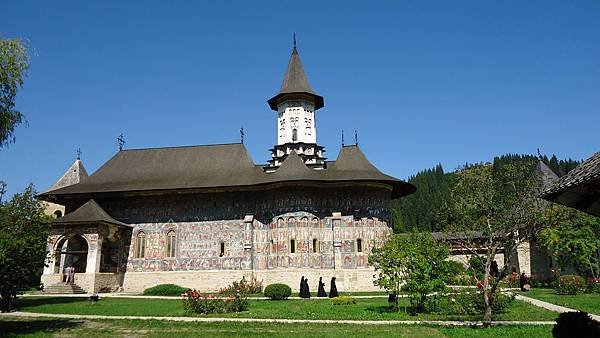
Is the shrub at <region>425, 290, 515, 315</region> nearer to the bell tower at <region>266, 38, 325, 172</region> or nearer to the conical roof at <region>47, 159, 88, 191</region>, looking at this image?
the bell tower at <region>266, 38, 325, 172</region>

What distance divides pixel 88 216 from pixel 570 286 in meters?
26.8

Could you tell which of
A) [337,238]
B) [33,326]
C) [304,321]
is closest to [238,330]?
[304,321]

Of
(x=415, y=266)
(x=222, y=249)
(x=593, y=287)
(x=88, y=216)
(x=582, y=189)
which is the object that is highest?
(x=88, y=216)

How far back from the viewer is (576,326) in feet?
23.1

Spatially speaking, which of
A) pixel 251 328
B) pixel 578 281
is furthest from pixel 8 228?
pixel 578 281

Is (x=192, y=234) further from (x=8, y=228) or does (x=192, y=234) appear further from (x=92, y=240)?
(x=8, y=228)

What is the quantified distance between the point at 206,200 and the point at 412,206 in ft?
187

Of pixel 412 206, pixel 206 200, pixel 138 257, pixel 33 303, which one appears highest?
pixel 412 206

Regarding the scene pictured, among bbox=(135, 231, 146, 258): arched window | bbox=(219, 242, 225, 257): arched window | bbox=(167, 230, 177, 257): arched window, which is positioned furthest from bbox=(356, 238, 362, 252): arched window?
bbox=(135, 231, 146, 258): arched window

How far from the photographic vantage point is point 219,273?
28312mm

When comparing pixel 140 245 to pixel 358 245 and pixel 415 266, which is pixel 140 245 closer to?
pixel 358 245

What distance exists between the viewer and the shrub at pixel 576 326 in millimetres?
6809

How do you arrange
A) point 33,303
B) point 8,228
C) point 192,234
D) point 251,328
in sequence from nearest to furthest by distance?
point 251,328, point 8,228, point 33,303, point 192,234

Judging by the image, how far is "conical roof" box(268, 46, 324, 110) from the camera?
33984 millimetres
